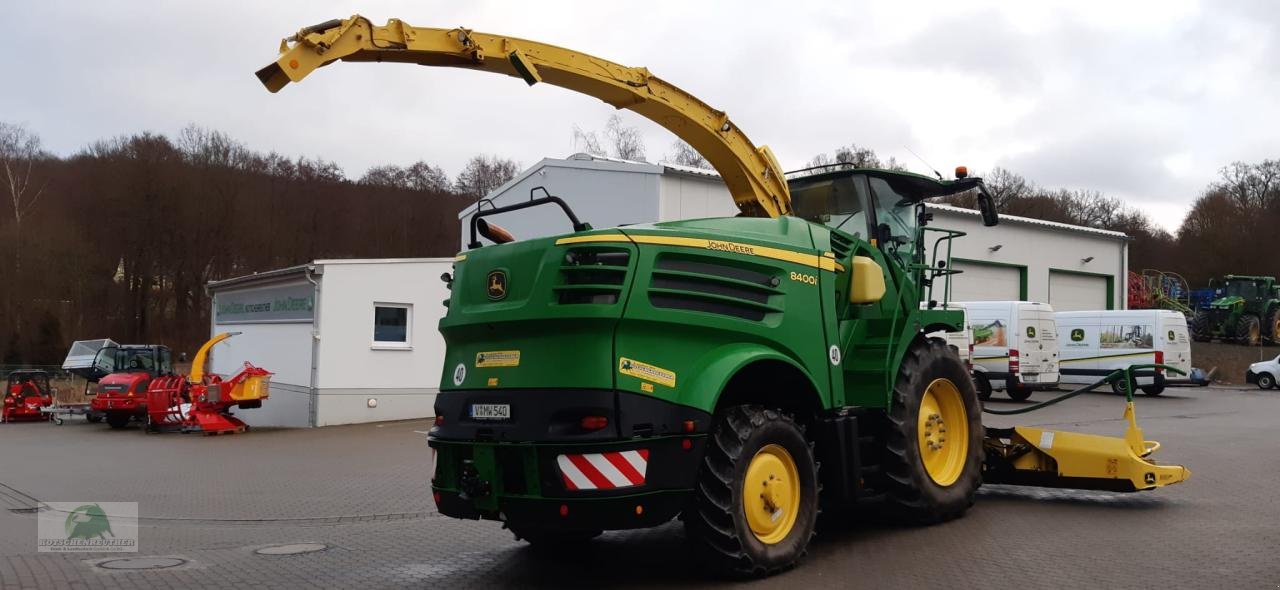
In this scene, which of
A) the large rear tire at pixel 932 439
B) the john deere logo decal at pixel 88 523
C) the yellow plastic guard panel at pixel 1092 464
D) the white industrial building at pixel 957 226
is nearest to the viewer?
the large rear tire at pixel 932 439

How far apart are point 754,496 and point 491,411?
1.72 metres

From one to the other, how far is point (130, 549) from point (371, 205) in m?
51.1

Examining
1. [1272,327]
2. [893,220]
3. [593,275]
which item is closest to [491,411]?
[593,275]

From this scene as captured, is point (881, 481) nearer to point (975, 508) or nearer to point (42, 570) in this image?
point (975, 508)

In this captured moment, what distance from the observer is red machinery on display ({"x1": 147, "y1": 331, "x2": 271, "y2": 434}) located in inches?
787

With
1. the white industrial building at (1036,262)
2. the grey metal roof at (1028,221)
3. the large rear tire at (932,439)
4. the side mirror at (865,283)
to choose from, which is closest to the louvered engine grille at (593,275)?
the side mirror at (865,283)

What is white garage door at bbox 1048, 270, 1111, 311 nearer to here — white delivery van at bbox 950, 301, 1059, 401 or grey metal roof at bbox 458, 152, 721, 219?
white delivery van at bbox 950, 301, 1059, 401

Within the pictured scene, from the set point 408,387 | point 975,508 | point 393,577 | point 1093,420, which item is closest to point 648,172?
point 408,387

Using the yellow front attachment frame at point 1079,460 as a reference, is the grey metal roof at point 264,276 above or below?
above

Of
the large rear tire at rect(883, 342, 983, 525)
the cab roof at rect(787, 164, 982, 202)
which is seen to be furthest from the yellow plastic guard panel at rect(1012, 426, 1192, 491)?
the cab roof at rect(787, 164, 982, 202)

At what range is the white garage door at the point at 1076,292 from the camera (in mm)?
33562

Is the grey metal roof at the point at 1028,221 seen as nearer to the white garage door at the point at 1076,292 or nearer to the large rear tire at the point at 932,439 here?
the white garage door at the point at 1076,292

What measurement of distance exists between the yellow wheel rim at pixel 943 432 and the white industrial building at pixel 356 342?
46.3 ft

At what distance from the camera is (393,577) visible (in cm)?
679
